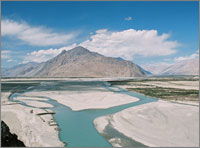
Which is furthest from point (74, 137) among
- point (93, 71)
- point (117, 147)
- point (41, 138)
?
point (93, 71)

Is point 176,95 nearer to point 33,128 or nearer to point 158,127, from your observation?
point 158,127

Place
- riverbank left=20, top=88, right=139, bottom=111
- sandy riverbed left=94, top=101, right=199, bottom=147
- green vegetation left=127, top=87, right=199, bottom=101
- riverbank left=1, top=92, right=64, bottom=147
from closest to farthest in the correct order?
sandy riverbed left=94, top=101, right=199, bottom=147, riverbank left=1, top=92, right=64, bottom=147, riverbank left=20, top=88, right=139, bottom=111, green vegetation left=127, top=87, right=199, bottom=101

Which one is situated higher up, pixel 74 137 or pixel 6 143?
pixel 6 143

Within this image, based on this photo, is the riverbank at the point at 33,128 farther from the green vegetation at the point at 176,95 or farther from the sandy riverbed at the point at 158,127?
the green vegetation at the point at 176,95

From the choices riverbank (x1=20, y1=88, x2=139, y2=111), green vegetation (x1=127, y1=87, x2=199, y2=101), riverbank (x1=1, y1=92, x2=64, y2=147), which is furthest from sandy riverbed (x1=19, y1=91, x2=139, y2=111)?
green vegetation (x1=127, y1=87, x2=199, y2=101)

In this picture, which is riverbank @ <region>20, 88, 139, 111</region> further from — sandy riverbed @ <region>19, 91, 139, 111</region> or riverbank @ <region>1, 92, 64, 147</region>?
riverbank @ <region>1, 92, 64, 147</region>

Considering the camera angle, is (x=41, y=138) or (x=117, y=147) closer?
(x=117, y=147)

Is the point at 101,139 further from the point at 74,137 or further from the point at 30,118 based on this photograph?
the point at 30,118

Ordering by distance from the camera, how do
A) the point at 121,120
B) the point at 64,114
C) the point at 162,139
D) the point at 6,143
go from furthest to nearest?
1. the point at 64,114
2. the point at 121,120
3. the point at 162,139
4. the point at 6,143

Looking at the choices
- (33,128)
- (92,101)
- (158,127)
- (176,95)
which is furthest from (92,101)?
(176,95)
